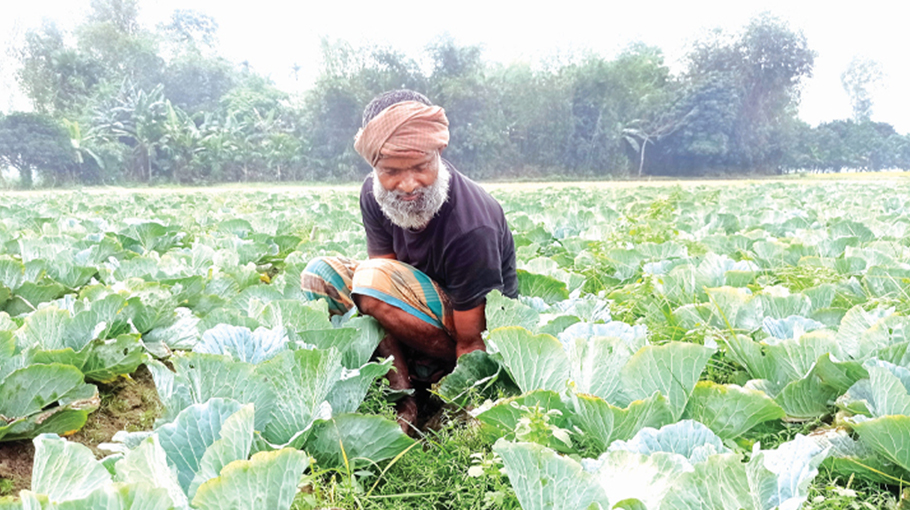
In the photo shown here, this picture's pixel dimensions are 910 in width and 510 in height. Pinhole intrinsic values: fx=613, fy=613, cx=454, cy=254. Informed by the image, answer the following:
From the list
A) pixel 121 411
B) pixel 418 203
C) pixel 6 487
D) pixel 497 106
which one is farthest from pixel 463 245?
pixel 497 106

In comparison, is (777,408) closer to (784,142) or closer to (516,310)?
(516,310)

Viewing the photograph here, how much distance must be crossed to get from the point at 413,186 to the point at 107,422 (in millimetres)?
1194

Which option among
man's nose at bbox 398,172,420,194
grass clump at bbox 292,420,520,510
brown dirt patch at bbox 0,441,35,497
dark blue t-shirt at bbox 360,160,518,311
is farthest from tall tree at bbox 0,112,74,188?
grass clump at bbox 292,420,520,510

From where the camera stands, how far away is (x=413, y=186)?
1920 mm

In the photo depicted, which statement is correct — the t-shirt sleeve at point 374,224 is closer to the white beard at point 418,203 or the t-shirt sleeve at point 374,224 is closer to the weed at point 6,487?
the white beard at point 418,203

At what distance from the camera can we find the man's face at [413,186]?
193 centimetres

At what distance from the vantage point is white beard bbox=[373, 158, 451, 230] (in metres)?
1.94

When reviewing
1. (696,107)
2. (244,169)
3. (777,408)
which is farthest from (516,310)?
(696,107)

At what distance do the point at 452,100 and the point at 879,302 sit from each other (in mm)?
32175

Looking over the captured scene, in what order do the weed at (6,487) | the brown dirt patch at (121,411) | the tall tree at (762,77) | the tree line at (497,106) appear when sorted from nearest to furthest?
the weed at (6,487)
the brown dirt patch at (121,411)
the tree line at (497,106)
the tall tree at (762,77)

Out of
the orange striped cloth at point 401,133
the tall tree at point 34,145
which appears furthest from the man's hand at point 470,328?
the tall tree at point 34,145

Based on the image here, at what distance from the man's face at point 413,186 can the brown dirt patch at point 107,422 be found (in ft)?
3.25

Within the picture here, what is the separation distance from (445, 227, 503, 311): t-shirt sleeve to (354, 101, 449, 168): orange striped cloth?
0.32 m

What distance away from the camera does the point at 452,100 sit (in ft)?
109
